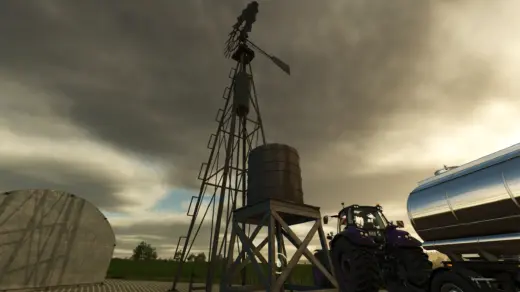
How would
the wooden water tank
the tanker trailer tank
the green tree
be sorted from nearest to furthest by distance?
the tanker trailer tank < the wooden water tank < the green tree

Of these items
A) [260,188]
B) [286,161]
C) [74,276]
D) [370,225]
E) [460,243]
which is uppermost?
[286,161]

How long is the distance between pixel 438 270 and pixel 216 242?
9.14 m

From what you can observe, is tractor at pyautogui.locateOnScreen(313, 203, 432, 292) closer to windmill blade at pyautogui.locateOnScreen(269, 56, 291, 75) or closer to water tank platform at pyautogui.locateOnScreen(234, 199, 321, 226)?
water tank platform at pyautogui.locateOnScreen(234, 199, 321, 226)

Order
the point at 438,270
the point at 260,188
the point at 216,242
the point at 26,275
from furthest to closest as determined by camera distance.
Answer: the point at 26,275, the point at 216,242, the point at 260,188, the point at 438,270

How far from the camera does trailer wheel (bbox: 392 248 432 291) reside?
8.45m

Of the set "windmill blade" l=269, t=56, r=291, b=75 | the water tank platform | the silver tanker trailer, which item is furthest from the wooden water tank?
"windmill blade" l=269, t=56, r=291, b=75

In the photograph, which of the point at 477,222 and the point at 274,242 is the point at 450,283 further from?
the point at 274,242

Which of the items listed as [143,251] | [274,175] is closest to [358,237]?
[274,175]

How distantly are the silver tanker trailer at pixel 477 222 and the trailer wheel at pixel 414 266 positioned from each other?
1.87 m

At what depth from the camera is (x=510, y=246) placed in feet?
17.4

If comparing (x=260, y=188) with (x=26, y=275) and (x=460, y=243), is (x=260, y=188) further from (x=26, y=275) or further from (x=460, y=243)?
(x=26, y=275)

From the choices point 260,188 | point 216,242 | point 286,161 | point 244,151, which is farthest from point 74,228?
point 286,161

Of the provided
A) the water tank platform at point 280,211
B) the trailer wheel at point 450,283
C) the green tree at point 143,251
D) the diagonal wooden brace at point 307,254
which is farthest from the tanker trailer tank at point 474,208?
the green tree at point 143,251

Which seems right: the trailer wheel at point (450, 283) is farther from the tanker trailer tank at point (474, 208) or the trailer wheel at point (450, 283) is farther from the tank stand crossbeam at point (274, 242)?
the tank stand crossbeam at point (274, 242)
